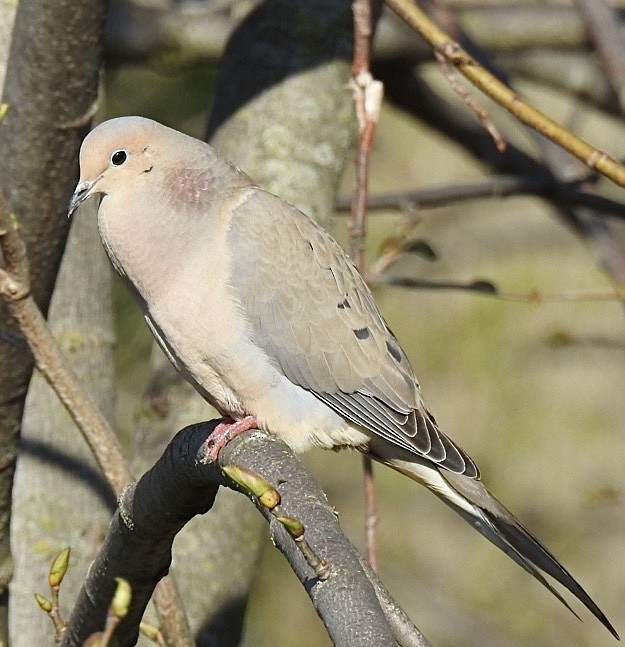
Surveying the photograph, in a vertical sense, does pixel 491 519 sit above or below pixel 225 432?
below

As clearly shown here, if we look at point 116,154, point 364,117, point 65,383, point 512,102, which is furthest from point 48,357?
point 512,102

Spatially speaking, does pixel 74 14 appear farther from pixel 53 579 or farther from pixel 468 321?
pixel 468 321

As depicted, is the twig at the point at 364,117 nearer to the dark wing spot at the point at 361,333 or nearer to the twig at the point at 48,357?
the dark wing spot at the point at 361,333

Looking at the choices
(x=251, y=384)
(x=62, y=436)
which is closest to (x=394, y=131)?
(x=62, y=436)

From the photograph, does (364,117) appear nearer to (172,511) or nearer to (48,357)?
(48,357)

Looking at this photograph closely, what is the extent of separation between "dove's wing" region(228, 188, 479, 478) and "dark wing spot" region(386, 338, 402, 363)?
0.01m

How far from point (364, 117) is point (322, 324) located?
0.43 m

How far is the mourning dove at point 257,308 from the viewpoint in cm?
227

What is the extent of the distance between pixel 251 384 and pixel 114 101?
8.51 ft

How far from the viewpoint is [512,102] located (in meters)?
1.93

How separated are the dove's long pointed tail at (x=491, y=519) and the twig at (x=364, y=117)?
14 centimetres

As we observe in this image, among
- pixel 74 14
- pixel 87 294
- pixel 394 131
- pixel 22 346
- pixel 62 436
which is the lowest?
pixel 394 131

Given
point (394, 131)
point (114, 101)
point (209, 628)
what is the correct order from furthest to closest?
point (394, 131) → point (114, 101) → point (209, 628)

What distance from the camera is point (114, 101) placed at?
15.2 feet
